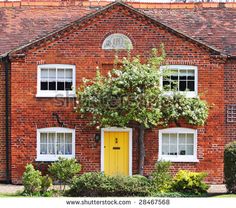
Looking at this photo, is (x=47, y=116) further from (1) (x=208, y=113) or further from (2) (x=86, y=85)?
(1) (x=208, y=113)

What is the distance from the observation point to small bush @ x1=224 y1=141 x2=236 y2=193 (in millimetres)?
22797

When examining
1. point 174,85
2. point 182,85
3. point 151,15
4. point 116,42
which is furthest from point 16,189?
point 151,15

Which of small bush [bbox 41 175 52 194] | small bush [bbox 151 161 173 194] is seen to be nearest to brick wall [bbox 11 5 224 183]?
small bush [bbox 151 161 173 194]

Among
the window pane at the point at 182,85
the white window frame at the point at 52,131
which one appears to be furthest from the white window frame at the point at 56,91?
the window pane at the point at 182,85

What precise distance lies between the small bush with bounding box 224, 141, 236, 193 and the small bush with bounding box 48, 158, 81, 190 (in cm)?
567

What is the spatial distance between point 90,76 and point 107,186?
18.8 feet

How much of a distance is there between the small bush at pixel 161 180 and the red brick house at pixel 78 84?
2.84 metres

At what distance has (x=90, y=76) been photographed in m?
26.4

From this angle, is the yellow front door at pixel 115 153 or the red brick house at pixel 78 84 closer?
the red brick house at pixel 78 84

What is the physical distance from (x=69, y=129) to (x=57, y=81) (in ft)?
6.42

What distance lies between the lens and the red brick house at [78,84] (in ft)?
86.2

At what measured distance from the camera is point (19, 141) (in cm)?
2622

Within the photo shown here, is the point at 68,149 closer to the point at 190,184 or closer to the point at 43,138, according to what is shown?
the point at 43,138

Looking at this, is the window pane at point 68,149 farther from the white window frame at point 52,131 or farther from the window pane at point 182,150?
the window pane at point 182,150
